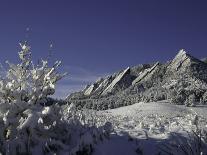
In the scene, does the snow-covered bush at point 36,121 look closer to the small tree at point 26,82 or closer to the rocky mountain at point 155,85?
the small tree at point 26,82

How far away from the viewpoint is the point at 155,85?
5319 centimetres

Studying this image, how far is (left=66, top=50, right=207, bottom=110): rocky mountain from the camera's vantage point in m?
38.1

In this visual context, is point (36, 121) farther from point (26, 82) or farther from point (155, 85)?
point (155, 85)

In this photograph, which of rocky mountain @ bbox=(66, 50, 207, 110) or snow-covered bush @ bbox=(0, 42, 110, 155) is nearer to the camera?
snow-covered bush @ bbox=(0, 42, 110, 155)

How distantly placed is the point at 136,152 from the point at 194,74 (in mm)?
42553

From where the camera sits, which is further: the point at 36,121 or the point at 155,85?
the point at 155,85

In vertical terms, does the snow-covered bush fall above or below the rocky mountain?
below

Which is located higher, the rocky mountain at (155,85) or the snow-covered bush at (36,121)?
the rocky mountain at (155,85)

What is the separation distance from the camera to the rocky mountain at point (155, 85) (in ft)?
125

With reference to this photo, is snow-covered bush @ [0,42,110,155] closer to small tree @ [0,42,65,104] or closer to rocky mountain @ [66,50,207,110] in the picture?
small tree @ [0,42,65,104]

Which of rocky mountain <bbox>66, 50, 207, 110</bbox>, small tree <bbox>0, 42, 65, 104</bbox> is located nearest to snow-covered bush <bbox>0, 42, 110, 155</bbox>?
small tree <bbox>0, 42, 65, 104</bbox>

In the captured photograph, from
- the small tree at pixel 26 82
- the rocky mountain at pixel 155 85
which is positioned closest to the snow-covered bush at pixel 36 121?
the small tree at pixel 26 82

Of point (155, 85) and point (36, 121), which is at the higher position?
point (155, 85)

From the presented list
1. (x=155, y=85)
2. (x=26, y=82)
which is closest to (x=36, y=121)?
(x=26, y=82)
